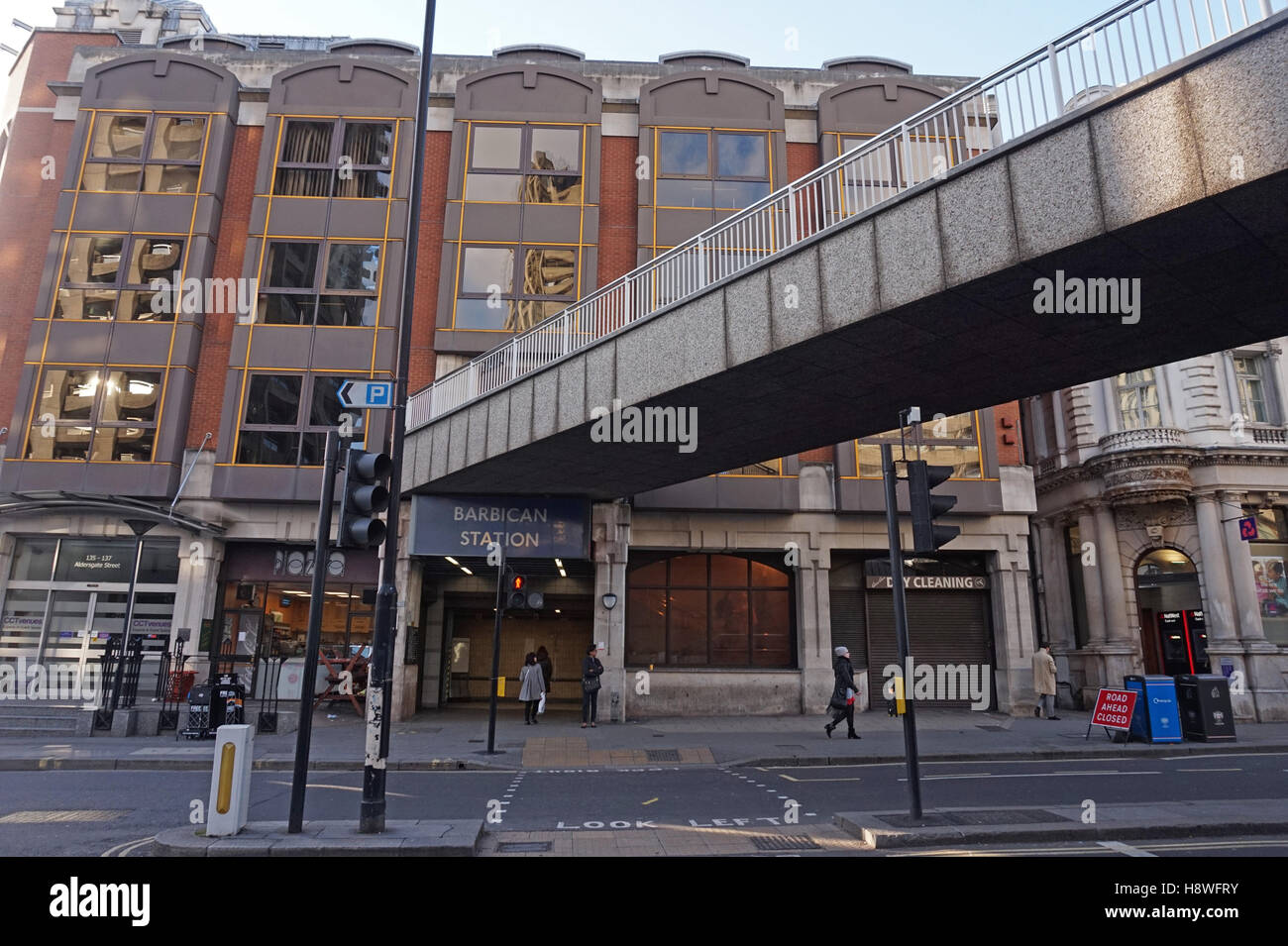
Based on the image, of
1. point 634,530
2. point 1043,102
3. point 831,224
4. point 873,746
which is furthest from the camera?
point 634,530

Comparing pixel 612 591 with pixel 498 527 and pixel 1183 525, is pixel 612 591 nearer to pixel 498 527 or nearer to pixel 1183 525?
pixel 498 527

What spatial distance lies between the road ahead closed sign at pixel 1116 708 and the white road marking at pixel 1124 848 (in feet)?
30.5

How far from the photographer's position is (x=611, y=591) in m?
20.4

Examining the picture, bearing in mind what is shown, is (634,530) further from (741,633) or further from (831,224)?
(831,224)

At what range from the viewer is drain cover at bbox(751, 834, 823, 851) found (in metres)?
7.36

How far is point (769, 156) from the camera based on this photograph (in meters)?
23.4

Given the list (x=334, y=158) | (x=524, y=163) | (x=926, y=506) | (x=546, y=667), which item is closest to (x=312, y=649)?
(x=926, y=506)

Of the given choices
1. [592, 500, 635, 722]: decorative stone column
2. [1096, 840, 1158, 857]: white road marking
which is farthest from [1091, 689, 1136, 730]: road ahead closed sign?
[592, 500, 635, 722]: decorative stone column

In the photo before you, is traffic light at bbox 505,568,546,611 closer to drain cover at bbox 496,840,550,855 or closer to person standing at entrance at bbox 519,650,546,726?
person standing at entrance at bbox 519,650,546,726

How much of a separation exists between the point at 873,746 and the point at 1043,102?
438 inches

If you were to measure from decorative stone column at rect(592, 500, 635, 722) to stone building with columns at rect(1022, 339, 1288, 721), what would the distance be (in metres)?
15.2

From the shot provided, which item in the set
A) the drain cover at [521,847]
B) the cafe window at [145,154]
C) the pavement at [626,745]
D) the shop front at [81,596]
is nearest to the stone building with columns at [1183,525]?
the pavement at [626,745]

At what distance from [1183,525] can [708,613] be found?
48.8 ft
